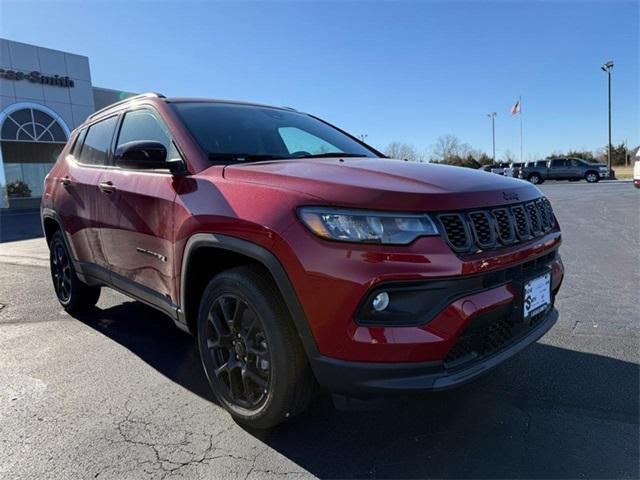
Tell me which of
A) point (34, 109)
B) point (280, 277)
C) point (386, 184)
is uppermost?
point (34, 109)

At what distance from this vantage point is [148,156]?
108 inches

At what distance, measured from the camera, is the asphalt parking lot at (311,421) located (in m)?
2.19

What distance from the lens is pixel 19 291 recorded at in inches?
227

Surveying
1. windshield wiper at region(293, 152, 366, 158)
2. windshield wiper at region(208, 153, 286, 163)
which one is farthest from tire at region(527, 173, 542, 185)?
windshield wiper at region(208, 153, 286, 163)

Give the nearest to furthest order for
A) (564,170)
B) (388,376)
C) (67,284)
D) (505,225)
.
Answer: (388,376)
(505,225)
(67,284)
(564,170)

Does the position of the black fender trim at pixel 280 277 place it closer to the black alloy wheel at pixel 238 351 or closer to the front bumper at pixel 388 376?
the front bumper at pixel 388 376

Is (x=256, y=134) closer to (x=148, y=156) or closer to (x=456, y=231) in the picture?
(x=148, y=156)

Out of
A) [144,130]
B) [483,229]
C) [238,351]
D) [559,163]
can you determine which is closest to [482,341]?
[483,229]

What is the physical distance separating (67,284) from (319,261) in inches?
143

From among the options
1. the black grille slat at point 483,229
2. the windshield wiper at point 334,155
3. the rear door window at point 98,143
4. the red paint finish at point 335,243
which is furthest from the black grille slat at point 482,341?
the rear door window at point 98,143

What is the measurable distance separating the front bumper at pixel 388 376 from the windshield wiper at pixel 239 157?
4.43 feet

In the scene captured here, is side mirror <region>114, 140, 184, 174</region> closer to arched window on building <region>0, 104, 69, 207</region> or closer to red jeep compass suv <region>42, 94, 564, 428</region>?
red jeep compass suv <region>42, 94, 564, 428</region>

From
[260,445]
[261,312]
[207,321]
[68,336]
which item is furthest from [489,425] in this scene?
[68,336]

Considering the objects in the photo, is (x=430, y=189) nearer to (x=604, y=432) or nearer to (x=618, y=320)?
(x=604, y=432)
